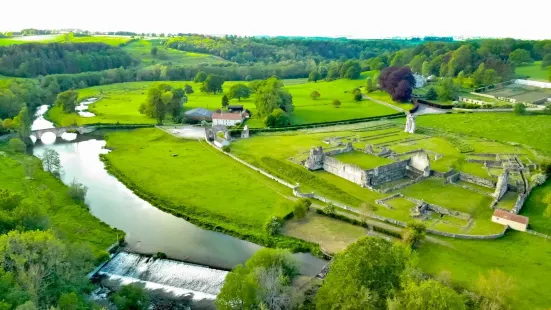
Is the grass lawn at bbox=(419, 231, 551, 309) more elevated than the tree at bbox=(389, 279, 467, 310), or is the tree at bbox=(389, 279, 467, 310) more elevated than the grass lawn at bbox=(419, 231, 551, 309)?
the tree at bbox=(389, 279, 467, 310)

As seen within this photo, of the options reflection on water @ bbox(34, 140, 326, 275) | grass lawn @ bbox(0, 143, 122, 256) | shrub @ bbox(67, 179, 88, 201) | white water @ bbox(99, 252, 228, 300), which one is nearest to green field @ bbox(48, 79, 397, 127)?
grass lawn @ bbox(0, 143, 122, 256)

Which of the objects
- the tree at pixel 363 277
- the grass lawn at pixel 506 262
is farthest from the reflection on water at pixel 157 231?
the tree at pixel 363 277

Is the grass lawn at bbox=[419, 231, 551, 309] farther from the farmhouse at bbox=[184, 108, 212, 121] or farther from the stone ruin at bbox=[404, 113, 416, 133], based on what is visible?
the farmhouse at bbox=[184, 108, 212, 121]

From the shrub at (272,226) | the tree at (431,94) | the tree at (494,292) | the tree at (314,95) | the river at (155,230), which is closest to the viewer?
the tree at (494,292)

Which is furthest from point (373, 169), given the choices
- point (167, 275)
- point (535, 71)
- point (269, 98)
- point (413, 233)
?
point (535, 71)

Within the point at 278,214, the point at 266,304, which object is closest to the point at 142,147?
the point at 278,214

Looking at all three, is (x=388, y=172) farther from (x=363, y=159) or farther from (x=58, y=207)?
(x=58, y=207)

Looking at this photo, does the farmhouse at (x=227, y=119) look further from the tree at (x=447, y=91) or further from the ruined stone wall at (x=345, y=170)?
the tree at (x=447, y=91)
